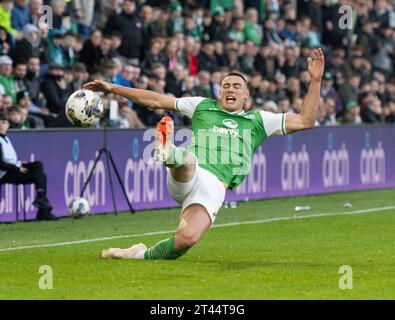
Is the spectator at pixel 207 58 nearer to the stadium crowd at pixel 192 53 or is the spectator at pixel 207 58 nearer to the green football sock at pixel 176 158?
the stadium crowd at pixel 192 53

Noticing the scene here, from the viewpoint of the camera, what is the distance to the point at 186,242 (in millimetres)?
12508

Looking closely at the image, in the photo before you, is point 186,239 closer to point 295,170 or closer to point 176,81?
point 176,81

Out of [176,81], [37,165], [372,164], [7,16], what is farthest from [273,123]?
[372,164]

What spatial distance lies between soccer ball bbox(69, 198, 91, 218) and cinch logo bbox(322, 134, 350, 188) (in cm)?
→ 787

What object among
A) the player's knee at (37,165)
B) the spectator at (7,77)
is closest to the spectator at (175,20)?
the spectator at (7,77)

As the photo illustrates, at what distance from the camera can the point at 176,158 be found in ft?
39.8

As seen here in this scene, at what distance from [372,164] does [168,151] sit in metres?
16.7

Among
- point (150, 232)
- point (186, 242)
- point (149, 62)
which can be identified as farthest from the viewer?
point (149, 62)

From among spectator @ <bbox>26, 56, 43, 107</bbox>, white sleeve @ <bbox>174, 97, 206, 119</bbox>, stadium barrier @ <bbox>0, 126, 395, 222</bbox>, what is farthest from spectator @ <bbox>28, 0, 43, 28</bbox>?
white sleeve @ <bbox>174, 97, 206, 119</bbox>

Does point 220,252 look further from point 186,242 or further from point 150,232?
point 150,232

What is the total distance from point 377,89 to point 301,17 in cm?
253

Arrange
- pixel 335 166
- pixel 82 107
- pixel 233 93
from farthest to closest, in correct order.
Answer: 1. pixel 335 166
2. pixel 82 107
3. pixel 233 93
